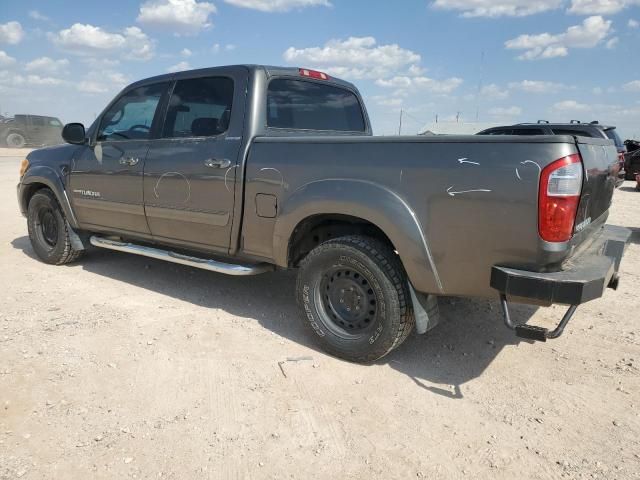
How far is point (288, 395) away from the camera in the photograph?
296 centimetres

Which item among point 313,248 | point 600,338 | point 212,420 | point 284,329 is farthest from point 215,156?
point 600,338

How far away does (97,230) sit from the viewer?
5047 mm

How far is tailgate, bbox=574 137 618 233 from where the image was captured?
2604mm

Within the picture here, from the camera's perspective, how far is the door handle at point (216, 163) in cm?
373

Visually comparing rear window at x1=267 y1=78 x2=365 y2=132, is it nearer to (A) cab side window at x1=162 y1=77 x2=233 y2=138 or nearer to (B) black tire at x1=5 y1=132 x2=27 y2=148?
(A) cab side window at x1=162 y1=77 x2=233 y2=138

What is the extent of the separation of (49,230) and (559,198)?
5346 mm

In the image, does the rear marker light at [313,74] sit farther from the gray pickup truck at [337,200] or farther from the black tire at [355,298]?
the black tire at [355,298]

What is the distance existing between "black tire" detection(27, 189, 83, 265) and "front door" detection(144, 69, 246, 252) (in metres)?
1.57

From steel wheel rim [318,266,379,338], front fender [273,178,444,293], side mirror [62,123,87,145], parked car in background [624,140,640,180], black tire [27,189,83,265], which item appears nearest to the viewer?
front fender [273,178,444,293]

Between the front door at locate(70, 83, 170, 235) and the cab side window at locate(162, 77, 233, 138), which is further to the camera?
the front door at locate(70, 83, 170, 235)

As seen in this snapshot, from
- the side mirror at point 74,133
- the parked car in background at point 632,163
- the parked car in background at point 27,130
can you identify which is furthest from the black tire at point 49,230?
the parked car in background at point 27,130

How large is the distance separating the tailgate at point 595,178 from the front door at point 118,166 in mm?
3370

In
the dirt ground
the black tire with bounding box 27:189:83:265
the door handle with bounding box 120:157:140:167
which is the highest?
the door handle with bounding box 120:157:140:167

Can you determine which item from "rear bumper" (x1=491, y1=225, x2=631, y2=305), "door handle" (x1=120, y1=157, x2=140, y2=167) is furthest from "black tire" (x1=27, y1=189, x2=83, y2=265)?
"rear bumper" (x1=491, y1=225, x2=631, y2=305)
